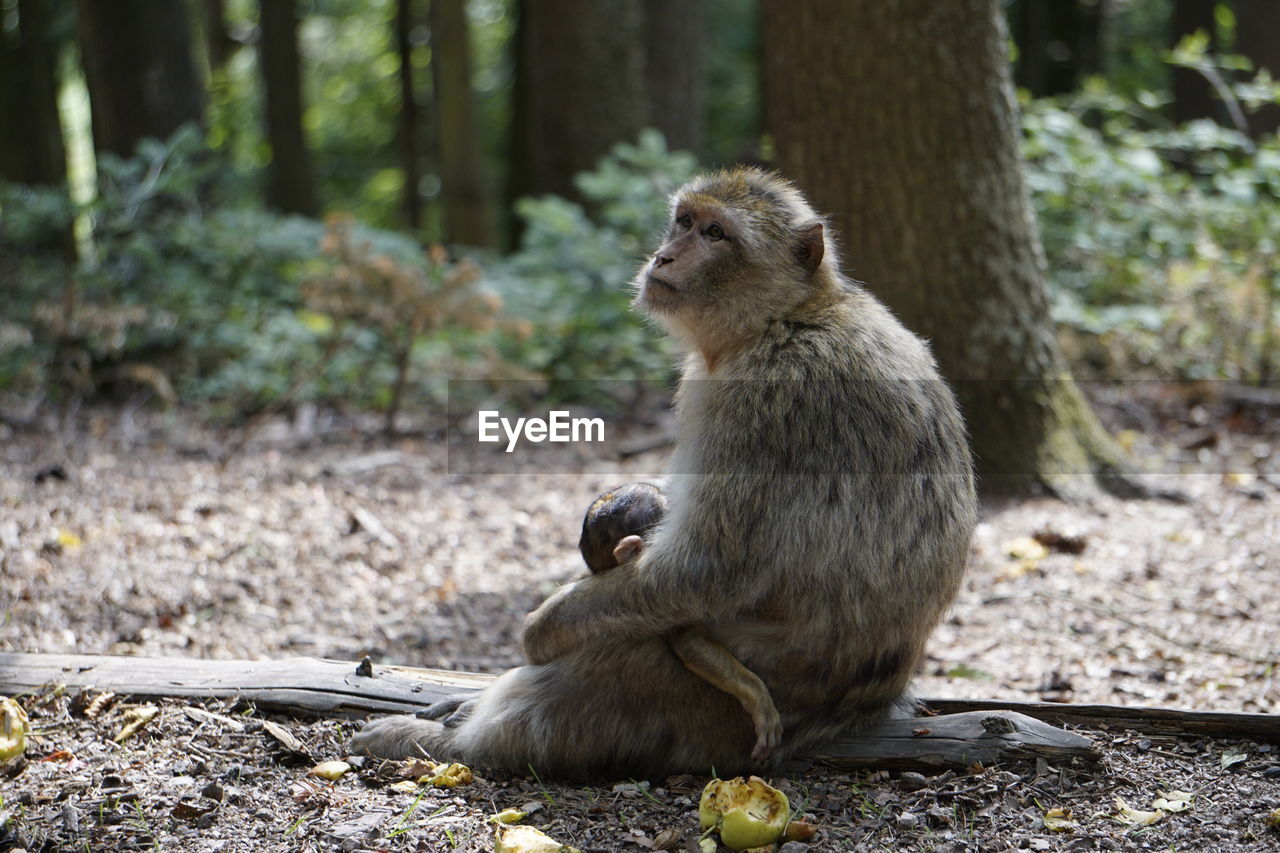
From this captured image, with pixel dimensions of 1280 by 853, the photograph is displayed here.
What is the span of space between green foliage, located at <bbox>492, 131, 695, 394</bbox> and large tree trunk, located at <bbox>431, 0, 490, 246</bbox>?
5584 mm

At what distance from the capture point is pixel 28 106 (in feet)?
50.8

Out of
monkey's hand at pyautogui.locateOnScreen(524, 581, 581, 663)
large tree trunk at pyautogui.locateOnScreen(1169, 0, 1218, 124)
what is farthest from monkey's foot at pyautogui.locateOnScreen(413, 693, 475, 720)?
large tree trunk at pyautogui.locateOnScreen(1169, 0, 1218, 124)

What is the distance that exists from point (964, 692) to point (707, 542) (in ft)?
Answer: 6.30

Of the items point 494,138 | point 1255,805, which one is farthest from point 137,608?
point 494,138

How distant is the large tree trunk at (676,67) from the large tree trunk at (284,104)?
4530 mm

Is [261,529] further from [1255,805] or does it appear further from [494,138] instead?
[494,138]

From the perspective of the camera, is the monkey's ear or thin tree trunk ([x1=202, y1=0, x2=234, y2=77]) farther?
thin tree trunk ([x1=202, y1=0, x2=234, y2=77])

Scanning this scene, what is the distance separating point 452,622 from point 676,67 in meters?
11.3

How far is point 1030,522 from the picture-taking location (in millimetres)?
6316

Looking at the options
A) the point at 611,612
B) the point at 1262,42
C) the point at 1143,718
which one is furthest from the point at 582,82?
the point at 1143,718

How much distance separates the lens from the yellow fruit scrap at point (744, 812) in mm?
3211

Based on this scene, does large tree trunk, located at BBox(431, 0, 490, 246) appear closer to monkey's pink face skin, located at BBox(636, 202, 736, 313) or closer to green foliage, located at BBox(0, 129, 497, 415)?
green foliage, located at BBox(0, 129, 497, 415)

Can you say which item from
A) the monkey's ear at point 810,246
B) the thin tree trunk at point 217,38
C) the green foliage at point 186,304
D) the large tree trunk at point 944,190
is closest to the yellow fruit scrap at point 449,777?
the monkey's ear at point 810,246

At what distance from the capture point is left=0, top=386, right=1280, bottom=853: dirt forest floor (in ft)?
11.3
